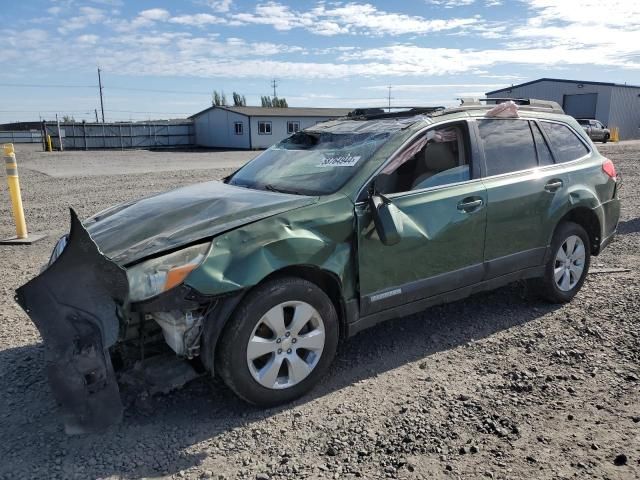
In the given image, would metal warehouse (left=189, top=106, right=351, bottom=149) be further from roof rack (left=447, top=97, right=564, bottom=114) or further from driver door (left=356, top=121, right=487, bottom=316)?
driver door (left=356, top=121, right=487, bottom=316)

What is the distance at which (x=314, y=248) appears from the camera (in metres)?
3.31

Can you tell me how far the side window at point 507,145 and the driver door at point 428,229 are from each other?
20 centimetres

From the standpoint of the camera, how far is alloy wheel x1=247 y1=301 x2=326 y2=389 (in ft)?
10.4

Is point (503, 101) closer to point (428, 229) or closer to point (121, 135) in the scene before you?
point (428, 229)

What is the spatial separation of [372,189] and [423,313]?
1.72m

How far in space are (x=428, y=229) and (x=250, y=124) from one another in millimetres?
39321

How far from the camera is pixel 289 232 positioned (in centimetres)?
327

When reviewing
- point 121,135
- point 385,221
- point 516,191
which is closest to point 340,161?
point 385,221

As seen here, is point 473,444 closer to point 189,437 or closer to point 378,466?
point 378,466

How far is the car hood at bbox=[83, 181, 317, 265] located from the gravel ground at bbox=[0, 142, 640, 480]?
0.99m

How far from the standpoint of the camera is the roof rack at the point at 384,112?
172 inches

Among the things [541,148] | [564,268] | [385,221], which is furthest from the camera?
[564,268]

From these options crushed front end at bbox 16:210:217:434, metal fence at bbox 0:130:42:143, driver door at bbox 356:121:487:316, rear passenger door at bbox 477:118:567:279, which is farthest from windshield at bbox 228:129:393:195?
metal fence at bbox 0:130:42:143

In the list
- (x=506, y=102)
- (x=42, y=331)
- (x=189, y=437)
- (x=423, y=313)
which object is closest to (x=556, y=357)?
(x=423, y=313)
